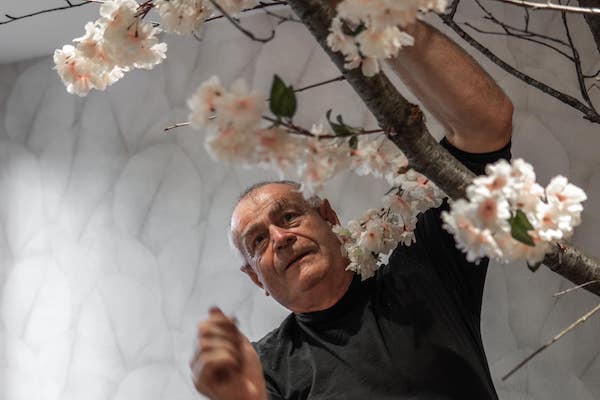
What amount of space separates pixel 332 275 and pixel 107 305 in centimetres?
107

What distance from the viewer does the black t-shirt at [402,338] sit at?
1391 mm

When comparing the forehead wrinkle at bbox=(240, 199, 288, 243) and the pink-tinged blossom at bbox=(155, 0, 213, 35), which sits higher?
the pink-tinged blossom at bbox=(155, 0, 213, 35)

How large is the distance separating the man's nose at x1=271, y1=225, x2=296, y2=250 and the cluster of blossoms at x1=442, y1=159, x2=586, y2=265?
73cm

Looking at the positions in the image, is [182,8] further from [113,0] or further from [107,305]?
[107,305]

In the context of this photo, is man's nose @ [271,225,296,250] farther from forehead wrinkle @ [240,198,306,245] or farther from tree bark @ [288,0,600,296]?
A: tree bark @ [288,0,600,296]

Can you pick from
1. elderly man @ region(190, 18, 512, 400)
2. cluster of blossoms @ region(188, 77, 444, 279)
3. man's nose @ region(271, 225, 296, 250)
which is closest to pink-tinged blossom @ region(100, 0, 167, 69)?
cluster of blossoms @ region(188, 77, 444, 279)

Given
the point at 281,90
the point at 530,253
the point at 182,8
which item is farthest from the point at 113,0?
the point at 530,253

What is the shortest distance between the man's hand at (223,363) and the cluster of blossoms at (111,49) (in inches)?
14.6

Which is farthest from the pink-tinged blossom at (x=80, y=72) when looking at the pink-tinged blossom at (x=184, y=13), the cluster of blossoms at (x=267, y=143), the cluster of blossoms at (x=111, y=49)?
the cluster of blossoms at (x=267, y=143)

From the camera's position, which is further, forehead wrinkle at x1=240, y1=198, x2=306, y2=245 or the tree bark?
forehead wrinkle at x1=240, y1=198, x2=306, y2=245

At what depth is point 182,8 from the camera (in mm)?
1104

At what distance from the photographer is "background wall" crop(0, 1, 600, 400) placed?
1780mm

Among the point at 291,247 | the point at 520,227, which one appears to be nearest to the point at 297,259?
the point at 291,247

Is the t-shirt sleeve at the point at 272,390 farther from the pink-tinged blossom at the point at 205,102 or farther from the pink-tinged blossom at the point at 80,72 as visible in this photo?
the pink-tinged blossom at the point at 205,102
